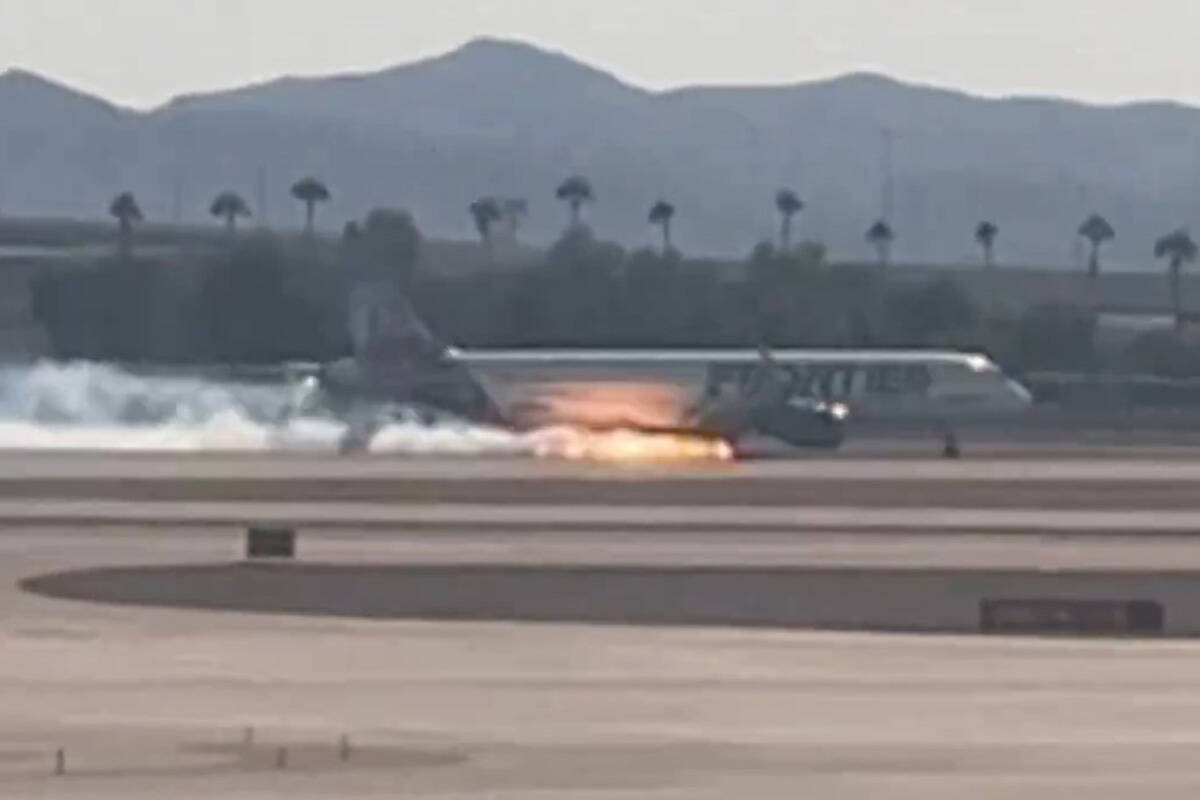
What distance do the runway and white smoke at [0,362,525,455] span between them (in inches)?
1285

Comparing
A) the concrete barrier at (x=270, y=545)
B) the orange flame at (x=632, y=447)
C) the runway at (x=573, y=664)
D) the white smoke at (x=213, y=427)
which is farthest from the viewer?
the white smoke at (x=213, y=427)

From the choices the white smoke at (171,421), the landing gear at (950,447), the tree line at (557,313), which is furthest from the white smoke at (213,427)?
the tree line at (557,313)

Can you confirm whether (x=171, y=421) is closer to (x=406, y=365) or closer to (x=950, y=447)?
(x=406, y=365)

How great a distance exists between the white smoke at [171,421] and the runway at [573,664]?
32648 mm

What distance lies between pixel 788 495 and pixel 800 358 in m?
47.9

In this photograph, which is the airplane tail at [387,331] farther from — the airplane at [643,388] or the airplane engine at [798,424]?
the airplane engine at [798,424]

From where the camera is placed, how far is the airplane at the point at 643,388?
360 feet

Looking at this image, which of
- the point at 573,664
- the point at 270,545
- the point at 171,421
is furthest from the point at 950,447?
the point at 573,664

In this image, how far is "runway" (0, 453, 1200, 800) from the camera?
28.4 m

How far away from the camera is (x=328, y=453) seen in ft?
336

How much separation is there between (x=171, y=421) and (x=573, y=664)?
3041 inches

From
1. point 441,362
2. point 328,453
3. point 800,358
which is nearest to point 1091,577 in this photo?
point 328,453

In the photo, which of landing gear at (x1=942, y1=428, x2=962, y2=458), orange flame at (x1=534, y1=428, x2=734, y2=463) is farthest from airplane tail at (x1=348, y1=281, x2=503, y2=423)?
landing gear at (x1=942, y1=428, x2=962, y2=458)

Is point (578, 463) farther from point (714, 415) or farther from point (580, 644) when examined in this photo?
point (580, 644)
